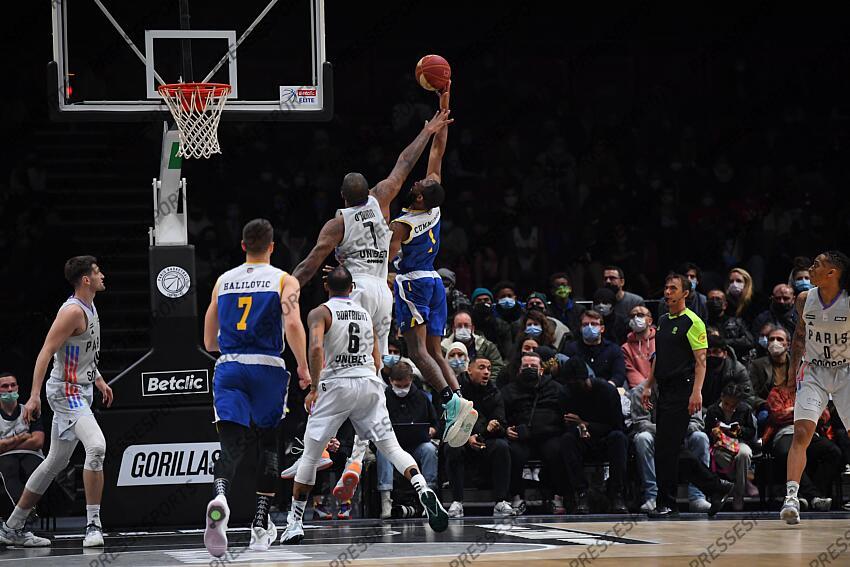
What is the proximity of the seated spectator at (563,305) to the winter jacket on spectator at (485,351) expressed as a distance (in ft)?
4.42

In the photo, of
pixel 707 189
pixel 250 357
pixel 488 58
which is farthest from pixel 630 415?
pixel 488 58

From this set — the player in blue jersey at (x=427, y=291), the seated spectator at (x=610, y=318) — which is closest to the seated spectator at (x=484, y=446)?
the player in blue jersey at (x=427, y=291)

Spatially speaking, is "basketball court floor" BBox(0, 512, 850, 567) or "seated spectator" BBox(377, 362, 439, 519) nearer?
"basketball court floor" BBox(0, 512, 850, 567)

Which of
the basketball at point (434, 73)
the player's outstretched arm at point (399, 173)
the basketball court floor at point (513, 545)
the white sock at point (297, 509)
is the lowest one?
the basketball court floor at point (513, 545)


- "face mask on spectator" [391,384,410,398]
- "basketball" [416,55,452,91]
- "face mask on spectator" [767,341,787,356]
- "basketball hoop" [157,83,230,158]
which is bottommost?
"face mask on spectator" [391,384,410,398]

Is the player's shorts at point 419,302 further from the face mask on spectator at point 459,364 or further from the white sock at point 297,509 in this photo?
the face mask on spectator at point 459,364

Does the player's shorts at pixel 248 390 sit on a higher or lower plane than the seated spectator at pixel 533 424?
higher

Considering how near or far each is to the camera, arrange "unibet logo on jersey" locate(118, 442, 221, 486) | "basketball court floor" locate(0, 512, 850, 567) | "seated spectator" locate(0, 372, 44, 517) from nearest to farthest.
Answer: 1. "basketball court floor" locate(0, 512, 850, 567)
2. "unibet logo on jersey" locate(118, 442, 221, 486)
3. "seated spectator" locate(0, 372, 44, 517)

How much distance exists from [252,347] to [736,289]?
7730 millimetres

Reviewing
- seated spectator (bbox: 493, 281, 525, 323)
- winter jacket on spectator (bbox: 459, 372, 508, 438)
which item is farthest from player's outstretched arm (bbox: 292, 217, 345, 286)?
seated spectator (bbox: 493, 281, 525, 323)

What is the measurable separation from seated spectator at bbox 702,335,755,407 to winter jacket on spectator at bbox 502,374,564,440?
5.02 ft

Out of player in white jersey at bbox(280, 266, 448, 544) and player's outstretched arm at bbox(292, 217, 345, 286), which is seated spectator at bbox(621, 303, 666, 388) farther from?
player in white jersey at bbox(280, 266, 448, 544)

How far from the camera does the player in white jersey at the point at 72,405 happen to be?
9.96 meters

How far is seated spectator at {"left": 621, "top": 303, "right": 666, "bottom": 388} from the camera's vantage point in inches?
535
